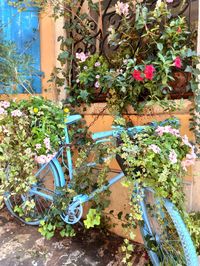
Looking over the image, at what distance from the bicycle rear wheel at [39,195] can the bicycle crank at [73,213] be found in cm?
22

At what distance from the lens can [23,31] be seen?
10.2ft

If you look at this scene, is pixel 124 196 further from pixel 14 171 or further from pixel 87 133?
pixel 14 171

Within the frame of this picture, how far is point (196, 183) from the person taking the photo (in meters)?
2.00

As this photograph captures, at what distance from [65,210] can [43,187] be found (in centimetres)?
41

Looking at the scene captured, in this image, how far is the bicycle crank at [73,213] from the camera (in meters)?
2.12

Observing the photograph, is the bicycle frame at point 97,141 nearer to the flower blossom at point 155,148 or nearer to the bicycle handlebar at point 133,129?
the bicycle handlebar at point 133,129

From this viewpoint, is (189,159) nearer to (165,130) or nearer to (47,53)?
(165,130)

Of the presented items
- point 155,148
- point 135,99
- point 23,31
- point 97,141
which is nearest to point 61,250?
point 97,141

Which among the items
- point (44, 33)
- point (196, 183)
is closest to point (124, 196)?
point (196, 183)

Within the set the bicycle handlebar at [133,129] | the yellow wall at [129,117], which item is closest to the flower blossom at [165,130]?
the bicycle handlebar at [133,129]

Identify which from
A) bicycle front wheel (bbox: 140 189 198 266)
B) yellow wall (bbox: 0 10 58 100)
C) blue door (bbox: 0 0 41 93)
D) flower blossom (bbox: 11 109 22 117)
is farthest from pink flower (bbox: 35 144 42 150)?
blue door (bbox: 0 0 41 93)

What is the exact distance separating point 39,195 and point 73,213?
1.62 feet

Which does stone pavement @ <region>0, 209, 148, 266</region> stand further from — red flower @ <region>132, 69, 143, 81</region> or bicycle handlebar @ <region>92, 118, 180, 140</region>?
red flower @ <region>132, 69, 143, 81</region>

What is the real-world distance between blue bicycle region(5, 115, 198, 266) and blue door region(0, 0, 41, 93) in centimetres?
122
